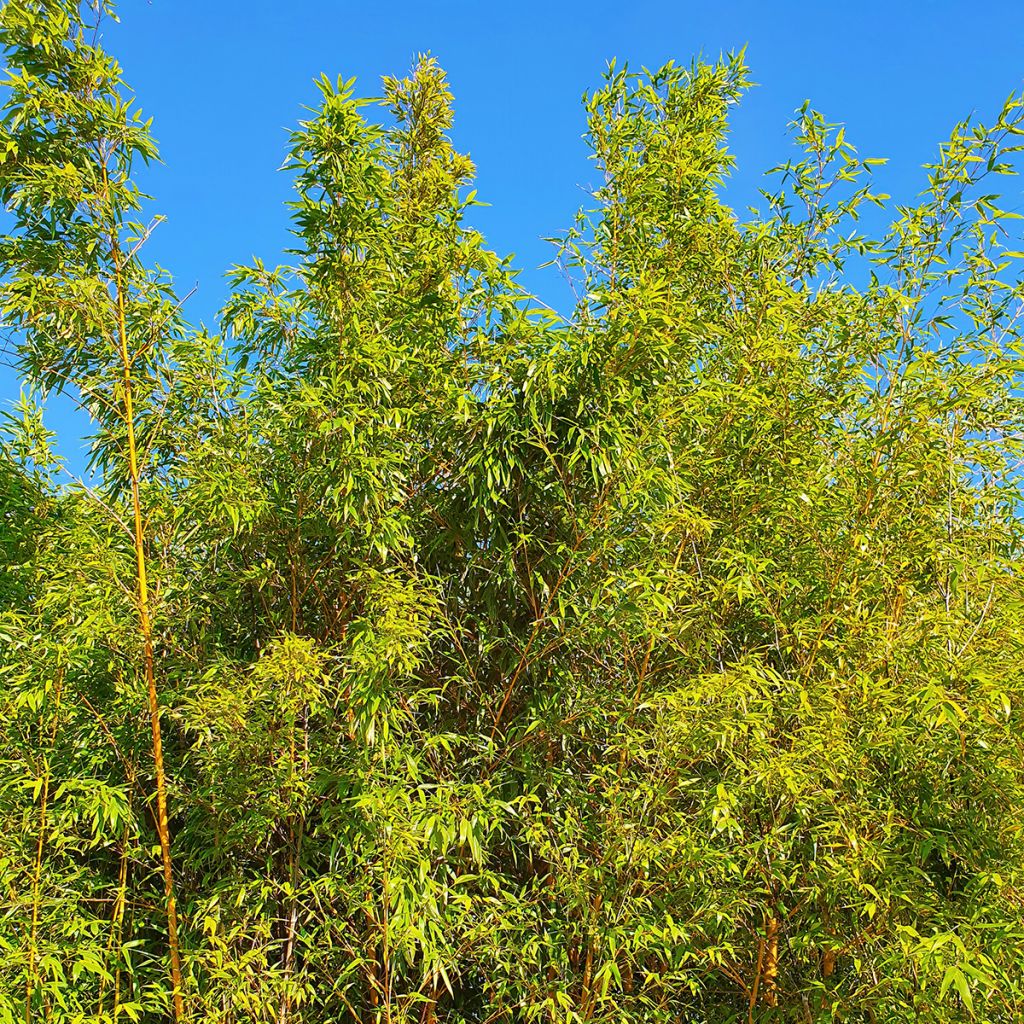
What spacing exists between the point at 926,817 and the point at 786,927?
25.5 inches

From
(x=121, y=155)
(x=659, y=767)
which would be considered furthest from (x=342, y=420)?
(x=659, y=767)

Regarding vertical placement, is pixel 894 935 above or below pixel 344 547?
below

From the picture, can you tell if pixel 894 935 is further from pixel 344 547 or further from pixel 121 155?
pixel 121 155

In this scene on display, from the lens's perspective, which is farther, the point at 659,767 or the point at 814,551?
the point at 814,551

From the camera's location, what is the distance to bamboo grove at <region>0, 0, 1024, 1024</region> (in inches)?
132

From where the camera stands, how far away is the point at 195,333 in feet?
13.2

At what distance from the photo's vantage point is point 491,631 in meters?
3.86

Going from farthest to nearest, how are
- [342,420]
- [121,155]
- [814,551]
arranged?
1. [814,551]
2. [121,155]
3. [342,420]

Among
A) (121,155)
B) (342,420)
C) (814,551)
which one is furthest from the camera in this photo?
(814,551)

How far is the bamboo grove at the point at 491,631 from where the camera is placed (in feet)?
11.0

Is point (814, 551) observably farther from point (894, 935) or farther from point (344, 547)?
point (344, 547)

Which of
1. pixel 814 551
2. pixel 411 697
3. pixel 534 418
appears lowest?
pixel 411 697

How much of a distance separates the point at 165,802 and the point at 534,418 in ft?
5.86

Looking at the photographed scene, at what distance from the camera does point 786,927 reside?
12.3 ft
